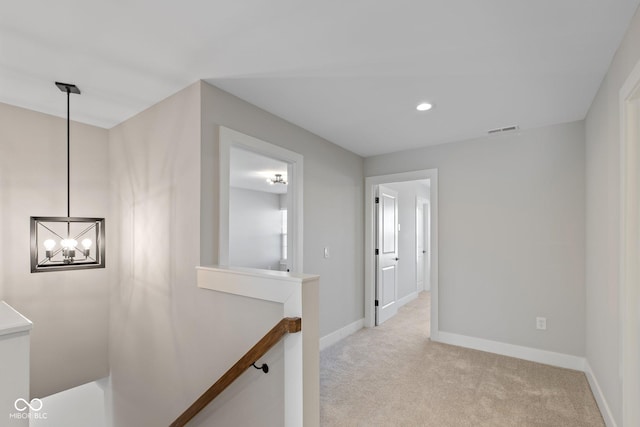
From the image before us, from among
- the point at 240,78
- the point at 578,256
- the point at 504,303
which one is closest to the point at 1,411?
the point at 240,78

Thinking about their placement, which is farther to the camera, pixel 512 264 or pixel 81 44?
pixel 512 264

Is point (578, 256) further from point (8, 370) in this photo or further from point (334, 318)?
point (8, 370)

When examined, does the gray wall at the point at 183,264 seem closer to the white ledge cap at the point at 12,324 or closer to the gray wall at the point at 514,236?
the white ledge cap at the point at 12,324

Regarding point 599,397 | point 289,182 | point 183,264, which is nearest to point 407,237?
point 289,182

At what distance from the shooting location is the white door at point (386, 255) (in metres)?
4.57

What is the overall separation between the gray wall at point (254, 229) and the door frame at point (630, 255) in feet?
21.8

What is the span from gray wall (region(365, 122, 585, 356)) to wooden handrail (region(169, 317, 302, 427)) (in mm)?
2919

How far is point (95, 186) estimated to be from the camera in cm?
347

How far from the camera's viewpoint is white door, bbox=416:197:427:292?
703 centimetres

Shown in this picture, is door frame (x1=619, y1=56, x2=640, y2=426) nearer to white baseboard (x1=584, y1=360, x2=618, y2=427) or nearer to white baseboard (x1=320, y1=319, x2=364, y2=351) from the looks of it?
white baseboard (x1=584, y1=360, x2=618, y2=427)

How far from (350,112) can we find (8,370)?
9.54ft

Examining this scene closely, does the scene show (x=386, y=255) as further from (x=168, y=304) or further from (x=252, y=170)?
(x=168, y=304)

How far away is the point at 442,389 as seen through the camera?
273 cm

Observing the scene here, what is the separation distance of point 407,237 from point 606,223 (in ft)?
13.1
